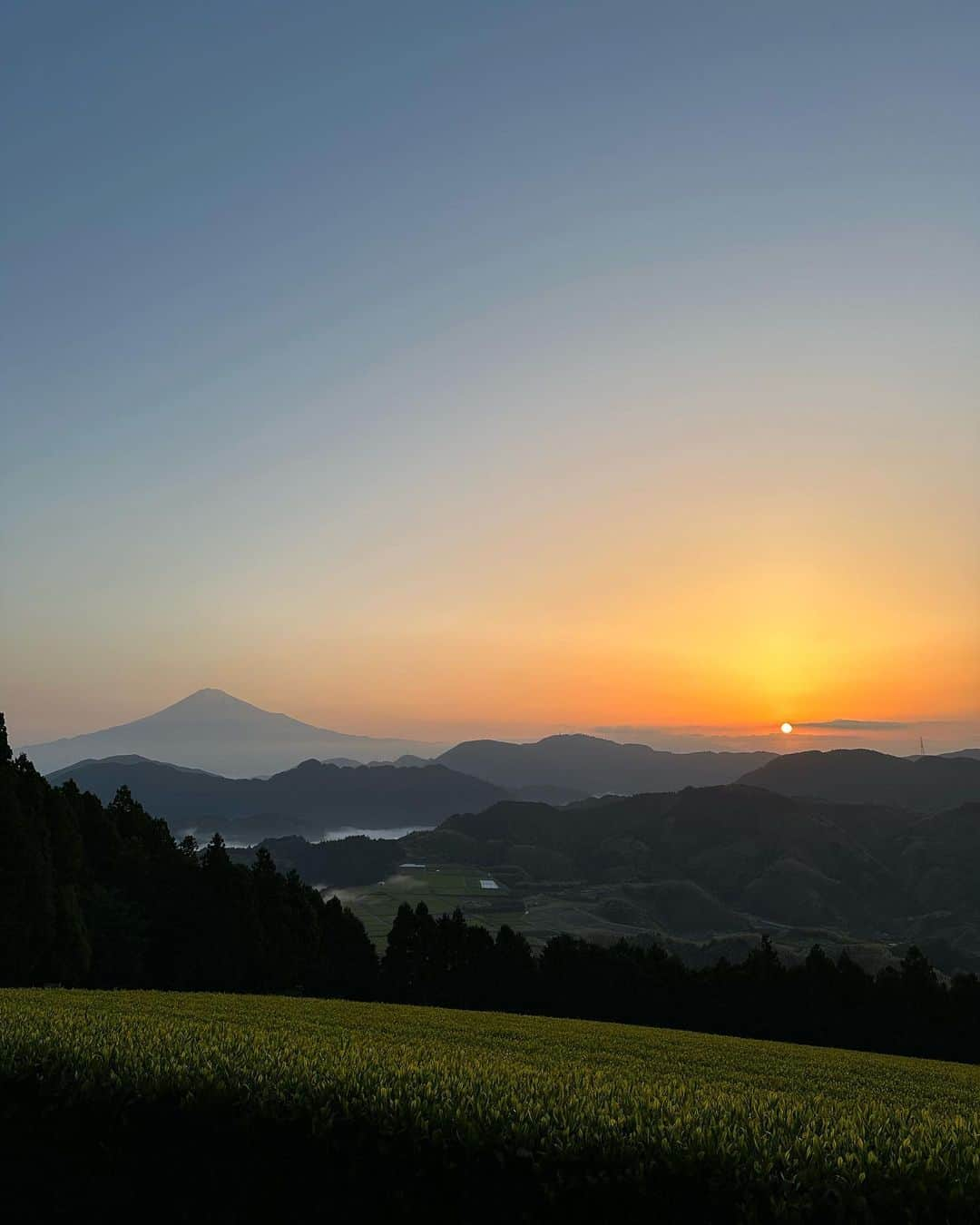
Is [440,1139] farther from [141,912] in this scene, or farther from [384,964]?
[384,964]

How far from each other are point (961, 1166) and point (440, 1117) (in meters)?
5.26

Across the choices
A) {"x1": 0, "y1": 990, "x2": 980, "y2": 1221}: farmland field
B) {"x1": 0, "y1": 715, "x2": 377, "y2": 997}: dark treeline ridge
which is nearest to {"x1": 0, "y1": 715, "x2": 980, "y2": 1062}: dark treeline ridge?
{"x1": 0, "y1": 715, "x2": 377, "y2": 997}: dark treeline ridge

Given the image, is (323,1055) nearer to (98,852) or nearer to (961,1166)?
(961,1166)

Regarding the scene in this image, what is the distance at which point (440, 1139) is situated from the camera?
8875mm

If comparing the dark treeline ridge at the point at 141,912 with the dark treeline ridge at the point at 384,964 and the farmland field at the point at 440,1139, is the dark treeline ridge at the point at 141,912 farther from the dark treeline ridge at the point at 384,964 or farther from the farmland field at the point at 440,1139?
the farmland field at the point at 440,1139

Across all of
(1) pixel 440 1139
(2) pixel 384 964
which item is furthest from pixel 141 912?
(1) pixel 440 1139

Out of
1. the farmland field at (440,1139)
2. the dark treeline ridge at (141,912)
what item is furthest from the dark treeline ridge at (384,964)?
the farmland field at (440,1139)

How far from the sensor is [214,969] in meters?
54.4

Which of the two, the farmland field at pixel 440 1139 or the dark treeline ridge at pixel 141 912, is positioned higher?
the farmland field at pixel 440 1139

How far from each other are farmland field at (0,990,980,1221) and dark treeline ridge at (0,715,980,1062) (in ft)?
130

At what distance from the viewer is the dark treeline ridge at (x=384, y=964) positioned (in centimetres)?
5116

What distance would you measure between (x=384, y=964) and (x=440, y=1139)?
60804mm

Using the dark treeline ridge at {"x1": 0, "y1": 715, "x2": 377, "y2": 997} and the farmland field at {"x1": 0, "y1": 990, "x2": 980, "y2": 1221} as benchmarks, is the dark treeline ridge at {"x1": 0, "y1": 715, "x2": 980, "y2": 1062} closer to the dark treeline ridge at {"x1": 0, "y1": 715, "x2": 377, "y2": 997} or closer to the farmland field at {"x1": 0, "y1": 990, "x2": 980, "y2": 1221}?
the dark treeline ridge at {"x1": 0, "y1": 715, "x2": 377, "y2": 997}

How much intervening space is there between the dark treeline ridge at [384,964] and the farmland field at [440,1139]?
39654mm
